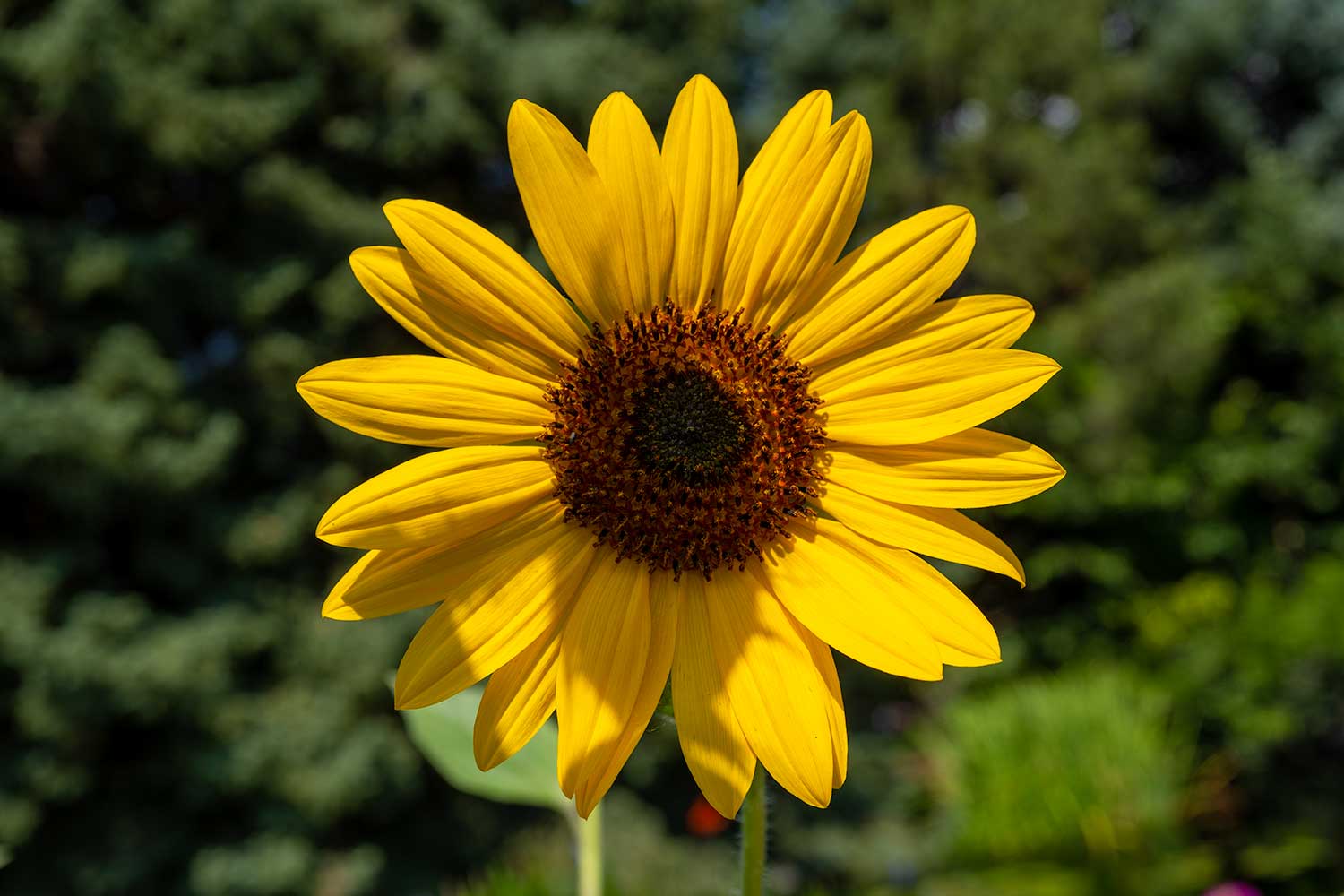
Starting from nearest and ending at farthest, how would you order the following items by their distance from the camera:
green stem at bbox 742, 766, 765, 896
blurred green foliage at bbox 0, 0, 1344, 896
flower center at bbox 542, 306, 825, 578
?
green stem at bbox 742, 766, 765, 896
flower center at bbox 542, 306, 825, 578
blurred green foliage at bbox 0, 0, 1344, 896

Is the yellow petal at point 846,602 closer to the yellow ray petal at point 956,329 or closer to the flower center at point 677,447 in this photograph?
the flower center at point 677,447

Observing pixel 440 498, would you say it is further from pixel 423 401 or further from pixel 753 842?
pixel 753 842

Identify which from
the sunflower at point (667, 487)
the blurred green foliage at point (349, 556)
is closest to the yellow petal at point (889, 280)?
the sunflower at point (667, 487)

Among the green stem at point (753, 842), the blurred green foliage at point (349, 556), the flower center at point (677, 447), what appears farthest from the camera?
the blurred green foliage at point (349, 556)

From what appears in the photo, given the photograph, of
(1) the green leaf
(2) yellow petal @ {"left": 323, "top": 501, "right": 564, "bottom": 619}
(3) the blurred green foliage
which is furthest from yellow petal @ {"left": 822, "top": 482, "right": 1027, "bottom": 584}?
(3) the blurred green foliage

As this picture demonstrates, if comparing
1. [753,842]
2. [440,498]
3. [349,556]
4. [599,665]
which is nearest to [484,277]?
[440,498]

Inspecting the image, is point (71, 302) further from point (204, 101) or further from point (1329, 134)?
point (1329, 134)

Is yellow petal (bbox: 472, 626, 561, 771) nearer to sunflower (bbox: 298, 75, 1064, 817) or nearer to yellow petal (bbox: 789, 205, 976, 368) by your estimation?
sunflower (bbox: 298, 75, 1064, 817)
